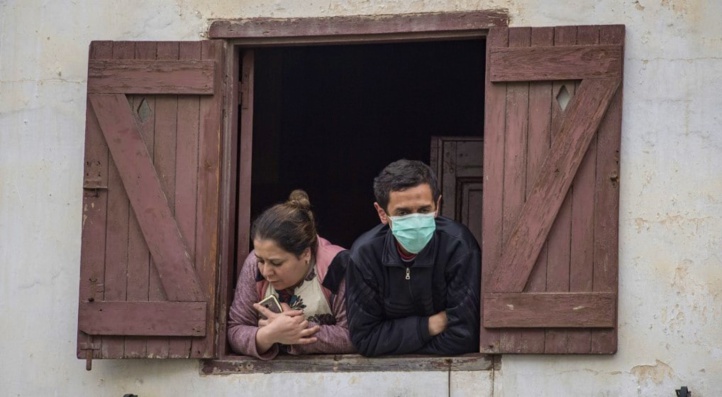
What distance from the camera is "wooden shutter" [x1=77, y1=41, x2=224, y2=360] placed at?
7367 mm

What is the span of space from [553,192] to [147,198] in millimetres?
1990

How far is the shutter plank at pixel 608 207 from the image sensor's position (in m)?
6.99

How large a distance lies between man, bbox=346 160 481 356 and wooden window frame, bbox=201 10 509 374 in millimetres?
97

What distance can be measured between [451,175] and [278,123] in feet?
4.33

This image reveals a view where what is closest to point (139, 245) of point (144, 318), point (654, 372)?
point (144, 318)

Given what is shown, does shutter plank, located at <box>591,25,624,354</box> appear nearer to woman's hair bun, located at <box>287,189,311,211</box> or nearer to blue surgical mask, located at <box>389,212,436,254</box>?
blue surgical mask, located at <box>389,212,436,254</box>

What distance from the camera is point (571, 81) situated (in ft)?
23.3

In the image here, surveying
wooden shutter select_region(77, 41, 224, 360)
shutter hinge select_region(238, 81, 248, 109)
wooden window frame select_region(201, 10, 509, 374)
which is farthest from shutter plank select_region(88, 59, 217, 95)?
shutter hinge select_region(238, 81, 248, 109)

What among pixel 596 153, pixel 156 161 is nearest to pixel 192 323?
pixel 156 161

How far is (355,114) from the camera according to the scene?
10.2 m

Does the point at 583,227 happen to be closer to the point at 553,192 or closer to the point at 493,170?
the point at 553,192

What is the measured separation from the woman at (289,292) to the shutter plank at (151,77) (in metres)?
0.73

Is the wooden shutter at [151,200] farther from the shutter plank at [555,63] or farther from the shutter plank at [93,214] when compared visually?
the shutter plank at [555,63]

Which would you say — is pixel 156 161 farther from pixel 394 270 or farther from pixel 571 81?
pixel 571 81
